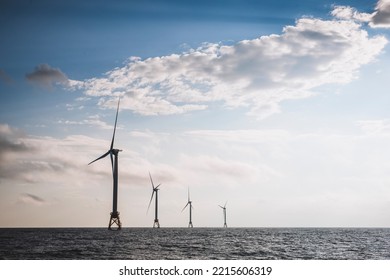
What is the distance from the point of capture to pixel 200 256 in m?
59.1
